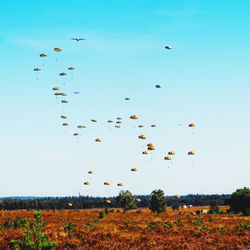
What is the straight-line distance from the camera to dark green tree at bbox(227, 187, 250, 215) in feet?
213

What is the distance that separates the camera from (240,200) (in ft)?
217

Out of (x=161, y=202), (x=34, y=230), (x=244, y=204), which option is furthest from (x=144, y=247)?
(x=161, y=202)

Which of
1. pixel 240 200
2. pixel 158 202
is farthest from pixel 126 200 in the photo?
pixel 240 200

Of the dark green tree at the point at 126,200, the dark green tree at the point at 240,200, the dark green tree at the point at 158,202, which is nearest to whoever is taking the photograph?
the dark green tree at the point at 240,200

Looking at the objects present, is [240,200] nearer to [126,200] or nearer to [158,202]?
[158,202]

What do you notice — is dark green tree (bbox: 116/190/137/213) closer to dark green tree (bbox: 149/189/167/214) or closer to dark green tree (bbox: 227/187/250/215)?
dark green tree (bbox: 149/189/167/214)

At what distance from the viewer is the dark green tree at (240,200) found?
65.0m

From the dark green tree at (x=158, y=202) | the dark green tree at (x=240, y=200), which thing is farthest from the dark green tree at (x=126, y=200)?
the dark green tree at (x=240, y=200)

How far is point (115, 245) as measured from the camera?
65.9 ft

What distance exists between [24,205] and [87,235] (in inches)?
7385

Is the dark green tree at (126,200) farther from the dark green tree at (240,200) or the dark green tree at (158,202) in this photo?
the dark green tree at (240,200)

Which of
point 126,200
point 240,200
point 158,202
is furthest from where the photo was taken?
point 126,200

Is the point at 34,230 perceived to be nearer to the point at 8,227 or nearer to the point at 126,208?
the point at 8,227

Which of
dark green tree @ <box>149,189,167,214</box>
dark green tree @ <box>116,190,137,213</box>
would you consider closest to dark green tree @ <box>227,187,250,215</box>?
dark green tree @ <box>149,189,167,214</box>
